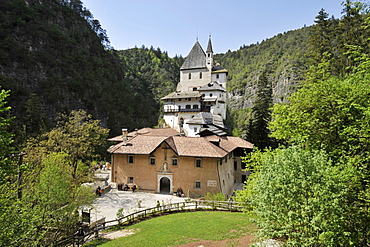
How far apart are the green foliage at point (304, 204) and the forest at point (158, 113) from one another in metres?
0.04

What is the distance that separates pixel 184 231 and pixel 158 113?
90.9m

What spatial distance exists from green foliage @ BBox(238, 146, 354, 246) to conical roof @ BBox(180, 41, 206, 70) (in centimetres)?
5659

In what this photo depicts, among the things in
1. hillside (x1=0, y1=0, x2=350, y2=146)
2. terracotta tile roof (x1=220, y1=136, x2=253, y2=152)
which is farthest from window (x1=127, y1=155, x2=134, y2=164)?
hillside (x1=0, y1=0, x2=350, y2=146)

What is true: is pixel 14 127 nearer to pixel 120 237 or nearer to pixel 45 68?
pixel 45 68

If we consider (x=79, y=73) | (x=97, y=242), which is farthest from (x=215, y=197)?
(x=79, y=73)

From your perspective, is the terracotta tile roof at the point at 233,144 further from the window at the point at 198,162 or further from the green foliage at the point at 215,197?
the green foliage at the point at 215,197

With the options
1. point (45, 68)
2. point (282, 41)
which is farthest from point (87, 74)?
point (282, 41)

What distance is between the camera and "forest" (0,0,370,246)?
731 cm

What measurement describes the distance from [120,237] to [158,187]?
41.0ft

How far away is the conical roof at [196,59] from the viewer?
202 ft

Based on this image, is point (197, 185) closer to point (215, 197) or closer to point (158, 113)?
point (215, 197)

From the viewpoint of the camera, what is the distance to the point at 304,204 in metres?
6.80

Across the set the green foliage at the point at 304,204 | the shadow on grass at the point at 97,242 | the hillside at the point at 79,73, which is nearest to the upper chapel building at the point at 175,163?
the shadow on grass at the point at 97,242

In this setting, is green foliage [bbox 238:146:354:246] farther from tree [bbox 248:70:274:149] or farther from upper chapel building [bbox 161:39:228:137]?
tree [bbox 248:70:274:149]
